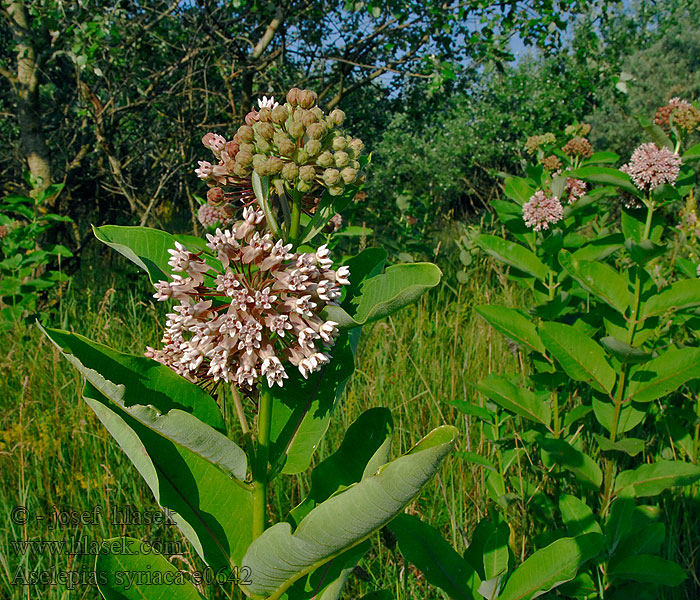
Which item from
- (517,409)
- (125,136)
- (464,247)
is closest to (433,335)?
(464,247)

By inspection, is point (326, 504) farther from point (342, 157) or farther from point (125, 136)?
point (125, 136)

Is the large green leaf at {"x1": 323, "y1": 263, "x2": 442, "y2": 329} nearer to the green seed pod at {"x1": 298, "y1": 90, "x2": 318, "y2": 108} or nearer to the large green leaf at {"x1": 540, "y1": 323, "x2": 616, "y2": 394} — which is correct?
the green seed pod at {"x1": 298, "y1": 90, "x2": 318, "y2": 108}

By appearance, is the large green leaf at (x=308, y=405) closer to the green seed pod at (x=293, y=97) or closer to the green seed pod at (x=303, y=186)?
the green seed pod at (x=303, y=186)

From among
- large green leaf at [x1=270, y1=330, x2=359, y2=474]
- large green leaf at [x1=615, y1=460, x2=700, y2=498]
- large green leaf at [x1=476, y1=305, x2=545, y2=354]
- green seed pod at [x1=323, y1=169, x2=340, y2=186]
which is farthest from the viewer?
large green leaf at [x1=476, y1=305, x2=545, y2=354]

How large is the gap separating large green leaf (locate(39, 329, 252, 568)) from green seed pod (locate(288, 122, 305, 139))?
0.54 metres

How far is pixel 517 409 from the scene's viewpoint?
90.4 inches

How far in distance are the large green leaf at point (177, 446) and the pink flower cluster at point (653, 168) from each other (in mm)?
1858

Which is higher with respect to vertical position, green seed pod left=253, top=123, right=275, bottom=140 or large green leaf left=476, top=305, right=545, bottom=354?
green seed pod left=253, top=123, right=275, bottom=140

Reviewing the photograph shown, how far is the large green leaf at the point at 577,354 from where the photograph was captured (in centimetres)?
214

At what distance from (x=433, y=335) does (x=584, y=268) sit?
226cm

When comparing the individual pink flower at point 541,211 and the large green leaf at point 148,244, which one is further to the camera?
the individual pink flower at point 541,211

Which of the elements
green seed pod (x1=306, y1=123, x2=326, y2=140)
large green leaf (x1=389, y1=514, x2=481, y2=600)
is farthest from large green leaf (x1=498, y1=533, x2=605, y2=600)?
green seed pod (x1=306, y1=123, x2=326, y2=140)

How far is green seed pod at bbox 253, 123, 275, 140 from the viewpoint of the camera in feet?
3.81

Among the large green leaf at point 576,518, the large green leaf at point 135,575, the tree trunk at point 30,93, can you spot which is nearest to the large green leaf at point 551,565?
the large green leaf at point 576,518
